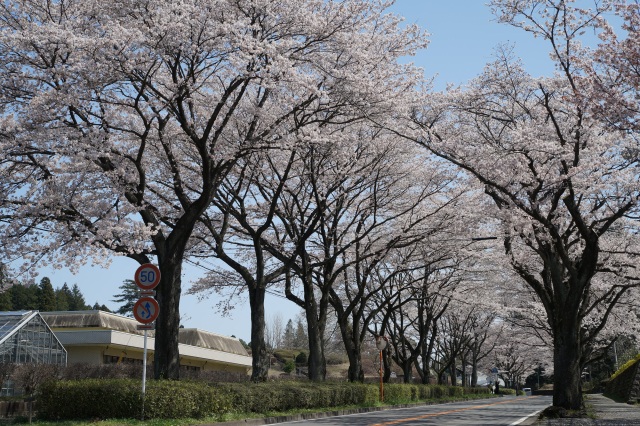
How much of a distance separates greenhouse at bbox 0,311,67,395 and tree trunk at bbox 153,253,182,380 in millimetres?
17579

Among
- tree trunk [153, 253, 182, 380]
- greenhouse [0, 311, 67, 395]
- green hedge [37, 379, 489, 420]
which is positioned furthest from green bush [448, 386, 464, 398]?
tree trunk [153, 253, 182, 380]

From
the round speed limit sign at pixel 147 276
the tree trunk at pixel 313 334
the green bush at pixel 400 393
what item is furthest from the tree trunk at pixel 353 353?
the round speed limit sign at pixel 147 276

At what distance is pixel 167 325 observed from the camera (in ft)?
46.6

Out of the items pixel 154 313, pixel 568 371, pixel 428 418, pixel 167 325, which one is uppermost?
pixel 154 313

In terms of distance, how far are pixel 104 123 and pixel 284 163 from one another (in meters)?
7.72

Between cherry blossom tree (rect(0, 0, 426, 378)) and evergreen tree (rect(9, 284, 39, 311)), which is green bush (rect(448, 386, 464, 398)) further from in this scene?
evergreen tree (rect(9, 284, 39, 311))

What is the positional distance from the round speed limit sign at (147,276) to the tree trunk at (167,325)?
217 centimetres

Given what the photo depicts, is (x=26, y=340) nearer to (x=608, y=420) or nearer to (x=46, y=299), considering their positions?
(x=608, y=420)

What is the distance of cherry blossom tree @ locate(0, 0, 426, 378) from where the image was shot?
1297 centimetres

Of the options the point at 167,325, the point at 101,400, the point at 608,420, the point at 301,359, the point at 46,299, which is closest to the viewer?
the point at 101,400

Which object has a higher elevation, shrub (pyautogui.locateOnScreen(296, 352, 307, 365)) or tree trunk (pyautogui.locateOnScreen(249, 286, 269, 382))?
tree trunk (pyautogui.locateOnScreen(249, 286, 269, 382))

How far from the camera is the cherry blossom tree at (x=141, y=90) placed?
42.5 feet

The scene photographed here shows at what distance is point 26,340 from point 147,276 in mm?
22320

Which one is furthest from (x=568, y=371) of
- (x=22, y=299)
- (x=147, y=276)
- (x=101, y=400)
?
(x=22, y=299)
